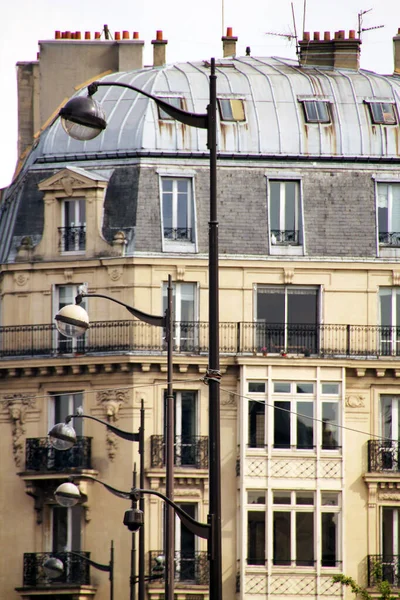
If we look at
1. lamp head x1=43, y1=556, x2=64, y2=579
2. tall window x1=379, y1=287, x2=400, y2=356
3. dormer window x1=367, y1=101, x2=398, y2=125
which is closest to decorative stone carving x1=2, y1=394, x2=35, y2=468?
lamp head x1=43, y1=556, x2=64, y2=579

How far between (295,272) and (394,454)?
6247 mm

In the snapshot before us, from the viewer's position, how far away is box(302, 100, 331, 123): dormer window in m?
60.6

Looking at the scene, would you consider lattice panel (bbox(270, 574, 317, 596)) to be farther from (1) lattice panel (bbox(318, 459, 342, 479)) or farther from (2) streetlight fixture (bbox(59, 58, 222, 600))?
(2) streetlight fixture (bbox(59, 58, 222, 600))

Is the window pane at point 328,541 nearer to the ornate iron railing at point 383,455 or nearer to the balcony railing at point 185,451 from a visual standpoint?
the ornate iron railing at point 383,455

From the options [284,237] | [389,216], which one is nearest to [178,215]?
[284,237]

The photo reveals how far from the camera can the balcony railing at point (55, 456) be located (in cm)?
5844

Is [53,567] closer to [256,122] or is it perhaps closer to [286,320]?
[286,320]

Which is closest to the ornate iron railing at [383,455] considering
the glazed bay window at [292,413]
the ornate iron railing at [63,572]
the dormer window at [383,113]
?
the glazed bay window at [292,413]

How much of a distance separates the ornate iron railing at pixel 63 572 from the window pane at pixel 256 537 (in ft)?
15.7

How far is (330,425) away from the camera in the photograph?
58.2 m

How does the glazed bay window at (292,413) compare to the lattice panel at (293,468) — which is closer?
the lattice panel at (293,468)

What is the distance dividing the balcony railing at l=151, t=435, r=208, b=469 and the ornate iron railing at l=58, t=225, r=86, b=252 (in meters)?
6.50

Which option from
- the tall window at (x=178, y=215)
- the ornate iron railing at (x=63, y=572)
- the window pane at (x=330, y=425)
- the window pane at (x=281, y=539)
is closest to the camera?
the window pane at (x=281, y=539)

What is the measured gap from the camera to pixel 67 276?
5975 cm
